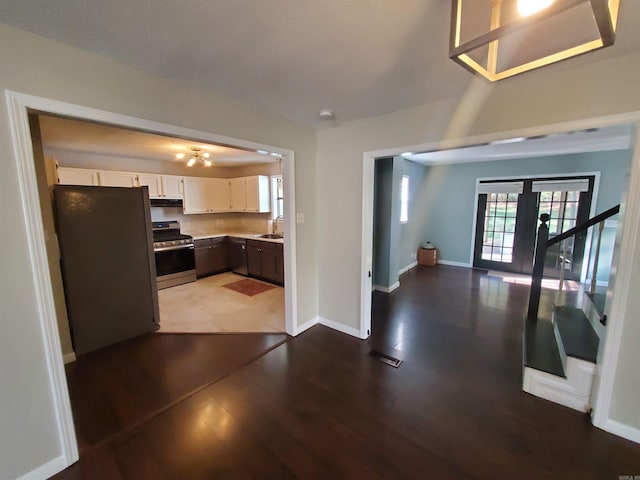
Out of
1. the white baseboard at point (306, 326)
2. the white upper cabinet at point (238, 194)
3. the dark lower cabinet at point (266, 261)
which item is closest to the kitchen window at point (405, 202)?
the dark lower cabinet at point (266, 261)

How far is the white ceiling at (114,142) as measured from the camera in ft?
9.57

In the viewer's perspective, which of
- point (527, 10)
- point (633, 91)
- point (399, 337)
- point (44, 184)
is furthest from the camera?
point (399, 337)

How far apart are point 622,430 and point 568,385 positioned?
0.33 metres

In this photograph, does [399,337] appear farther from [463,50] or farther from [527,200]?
[527,200]

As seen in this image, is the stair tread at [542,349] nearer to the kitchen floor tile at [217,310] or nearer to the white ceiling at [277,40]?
the white ceiling at [277,40]

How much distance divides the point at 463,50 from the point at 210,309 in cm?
402

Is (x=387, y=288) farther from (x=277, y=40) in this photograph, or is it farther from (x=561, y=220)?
(x=277, y=40)

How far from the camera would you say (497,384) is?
2.30 m

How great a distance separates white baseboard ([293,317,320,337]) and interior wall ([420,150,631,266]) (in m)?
4.47

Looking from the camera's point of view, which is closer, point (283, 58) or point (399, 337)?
point (283, 58)

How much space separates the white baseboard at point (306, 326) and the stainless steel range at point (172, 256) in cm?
298

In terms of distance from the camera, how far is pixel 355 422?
192 cm

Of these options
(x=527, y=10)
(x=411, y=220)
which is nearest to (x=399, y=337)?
(x=527, y=10)

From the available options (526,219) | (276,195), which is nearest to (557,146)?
(526,219)
